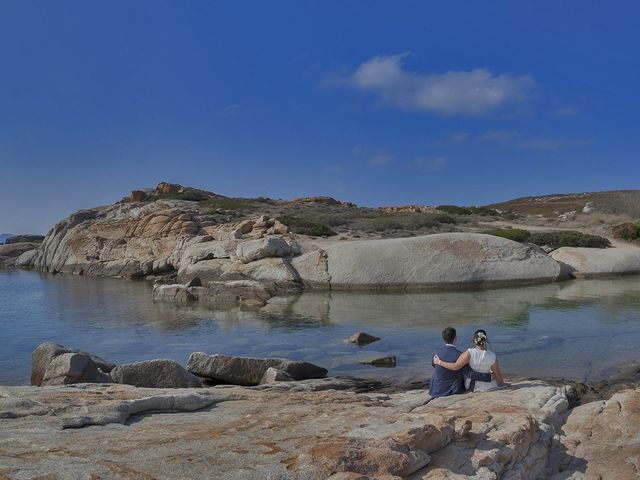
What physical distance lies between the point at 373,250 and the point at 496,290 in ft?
19.2

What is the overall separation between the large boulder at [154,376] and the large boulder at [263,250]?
18.6 m

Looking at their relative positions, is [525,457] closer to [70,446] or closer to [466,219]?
[70,446]

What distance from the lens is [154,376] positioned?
1023 cm

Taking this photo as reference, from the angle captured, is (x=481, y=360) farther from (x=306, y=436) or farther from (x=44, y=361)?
(x=44, y=361)

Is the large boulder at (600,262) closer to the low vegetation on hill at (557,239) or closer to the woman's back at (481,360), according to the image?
the low vegetation on hill at (557,239)

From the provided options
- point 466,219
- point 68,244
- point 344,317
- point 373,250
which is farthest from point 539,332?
point 68,244

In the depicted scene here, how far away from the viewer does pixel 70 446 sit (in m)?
4.67

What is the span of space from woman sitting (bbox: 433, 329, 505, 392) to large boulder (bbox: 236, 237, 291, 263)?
67.8 feet

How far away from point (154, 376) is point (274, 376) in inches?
87.6

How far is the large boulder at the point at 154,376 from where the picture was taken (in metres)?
10.2

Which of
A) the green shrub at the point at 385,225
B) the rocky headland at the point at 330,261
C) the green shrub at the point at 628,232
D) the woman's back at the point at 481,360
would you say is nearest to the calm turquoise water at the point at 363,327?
the rocky headland at the point at 330,261

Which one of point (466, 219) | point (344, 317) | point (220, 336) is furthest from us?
point (466, 219)

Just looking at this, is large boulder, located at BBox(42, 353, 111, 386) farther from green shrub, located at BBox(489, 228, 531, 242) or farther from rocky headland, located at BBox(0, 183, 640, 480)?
green shrub, located at BBox(489, 228, 531, 242)

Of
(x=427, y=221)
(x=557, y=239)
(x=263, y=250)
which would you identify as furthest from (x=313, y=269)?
(x=427, y=221)
